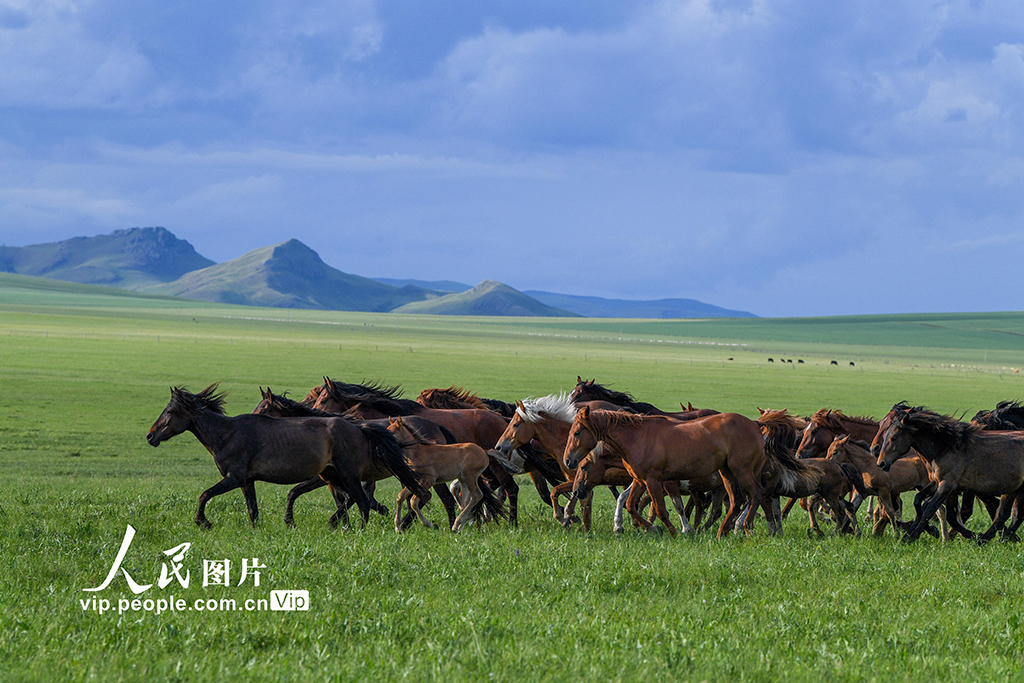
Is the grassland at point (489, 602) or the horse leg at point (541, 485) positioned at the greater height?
the grassland at point (489, 602)

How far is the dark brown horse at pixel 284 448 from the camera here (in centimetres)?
1107

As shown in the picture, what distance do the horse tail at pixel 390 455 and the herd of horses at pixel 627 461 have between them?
2 cm

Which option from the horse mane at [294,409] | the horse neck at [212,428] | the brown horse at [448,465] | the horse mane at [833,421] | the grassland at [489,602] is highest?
the horse mane at [833,421]

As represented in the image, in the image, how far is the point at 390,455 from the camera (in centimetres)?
1127

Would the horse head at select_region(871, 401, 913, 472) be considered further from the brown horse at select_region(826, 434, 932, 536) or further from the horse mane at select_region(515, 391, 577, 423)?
the horse mane at select_region(515, 391, 577, 423)

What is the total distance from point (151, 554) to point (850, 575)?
6.58 metres

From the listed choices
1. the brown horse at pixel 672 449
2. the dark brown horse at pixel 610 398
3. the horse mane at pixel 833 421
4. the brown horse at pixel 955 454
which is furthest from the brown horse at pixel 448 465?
the horse mane at pixel 833 421

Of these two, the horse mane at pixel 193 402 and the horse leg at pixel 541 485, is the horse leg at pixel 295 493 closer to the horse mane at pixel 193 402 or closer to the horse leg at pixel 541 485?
the horse mane at pixel 193 402

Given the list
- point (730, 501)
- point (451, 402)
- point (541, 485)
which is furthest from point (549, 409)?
point (451, 402)

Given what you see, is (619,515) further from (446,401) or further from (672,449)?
(446,401)

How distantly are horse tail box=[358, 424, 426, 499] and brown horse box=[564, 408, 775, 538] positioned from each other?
194 cm

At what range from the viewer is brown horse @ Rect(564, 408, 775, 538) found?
11.2m

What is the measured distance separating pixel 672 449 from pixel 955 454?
3.39 meters

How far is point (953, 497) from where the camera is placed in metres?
12.0
